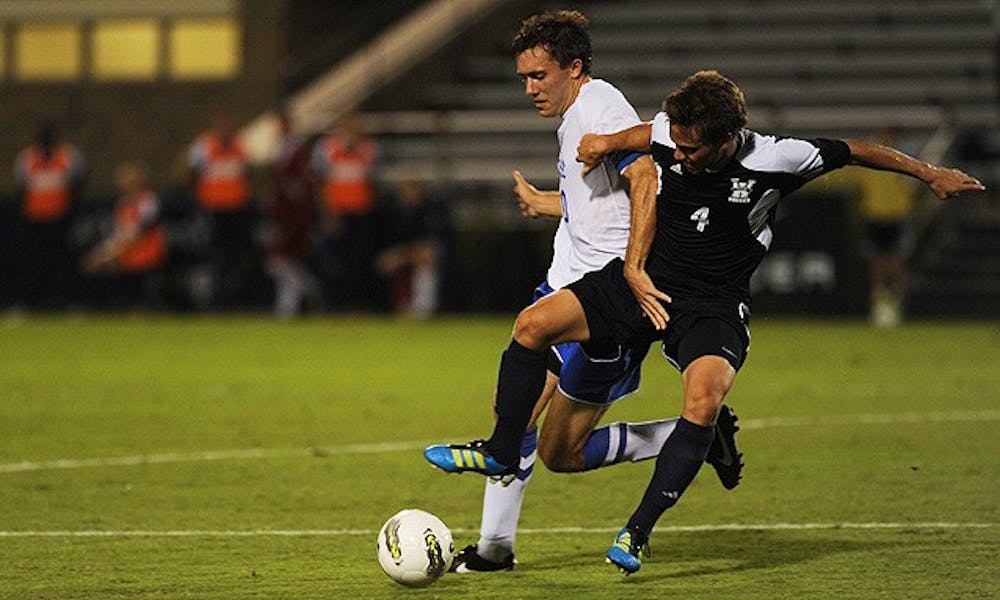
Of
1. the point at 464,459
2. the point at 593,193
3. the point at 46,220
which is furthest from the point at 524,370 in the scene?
the point at 46,220

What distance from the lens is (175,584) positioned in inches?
270

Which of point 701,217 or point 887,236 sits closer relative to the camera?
point 701,217

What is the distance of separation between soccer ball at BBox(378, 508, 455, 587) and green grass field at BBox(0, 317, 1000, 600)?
66 millimetres

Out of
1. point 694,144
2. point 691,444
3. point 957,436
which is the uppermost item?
point 694,144

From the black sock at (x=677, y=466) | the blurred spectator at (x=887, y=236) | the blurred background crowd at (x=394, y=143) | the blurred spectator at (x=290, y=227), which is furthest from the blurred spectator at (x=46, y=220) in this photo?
the black sock at (x=677, y=466)

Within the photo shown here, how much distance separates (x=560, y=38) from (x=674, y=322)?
1067 mm

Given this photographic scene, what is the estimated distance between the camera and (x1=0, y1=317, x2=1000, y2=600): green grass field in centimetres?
702

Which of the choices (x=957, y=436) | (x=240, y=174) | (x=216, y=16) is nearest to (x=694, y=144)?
(x=957, y=436)

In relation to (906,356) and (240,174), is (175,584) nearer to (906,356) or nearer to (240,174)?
(906,356)

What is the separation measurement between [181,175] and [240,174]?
243cm

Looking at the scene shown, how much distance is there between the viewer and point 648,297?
22.9ft

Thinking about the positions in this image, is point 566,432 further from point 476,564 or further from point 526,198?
point 526,198

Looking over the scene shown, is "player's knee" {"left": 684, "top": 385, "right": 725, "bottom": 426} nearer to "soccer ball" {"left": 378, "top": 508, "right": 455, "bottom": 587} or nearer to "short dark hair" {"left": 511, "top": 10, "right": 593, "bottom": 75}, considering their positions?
"soccer ball" {"left": 378, "top": 508, "right": 455, "bottom": 587}

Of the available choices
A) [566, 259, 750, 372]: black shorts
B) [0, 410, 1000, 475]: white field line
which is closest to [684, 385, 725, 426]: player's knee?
[566, 259, 750, 372]: black shorts
